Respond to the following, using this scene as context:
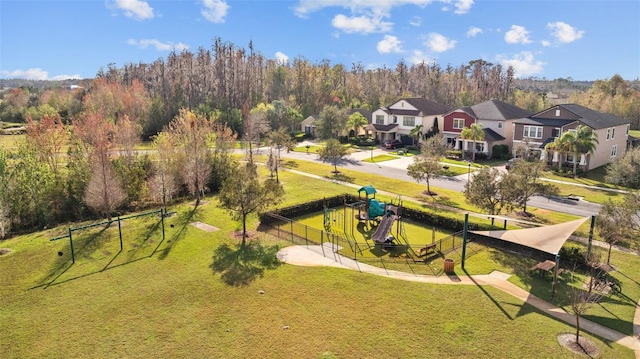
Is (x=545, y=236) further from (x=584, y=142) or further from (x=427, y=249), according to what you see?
(x=584, y=142)

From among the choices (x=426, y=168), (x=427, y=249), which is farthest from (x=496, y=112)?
(x=427, y=249)

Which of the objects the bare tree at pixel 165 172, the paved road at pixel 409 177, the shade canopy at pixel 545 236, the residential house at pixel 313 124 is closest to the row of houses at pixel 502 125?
the residential house at pixel 313 124

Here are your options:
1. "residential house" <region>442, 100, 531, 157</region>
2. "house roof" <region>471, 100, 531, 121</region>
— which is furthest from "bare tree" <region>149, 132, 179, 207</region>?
"house roof" <region>471, 100, 531, 121</region>

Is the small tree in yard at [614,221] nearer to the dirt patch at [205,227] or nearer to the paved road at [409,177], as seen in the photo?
the paved road at [409,177]

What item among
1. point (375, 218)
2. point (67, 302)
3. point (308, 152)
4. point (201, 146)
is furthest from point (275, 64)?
point (67, 302)

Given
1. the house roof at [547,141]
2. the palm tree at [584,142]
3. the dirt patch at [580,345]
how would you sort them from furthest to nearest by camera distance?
the house roof at [547,141]
the palm tree at [584,142]
the dirt patch at [580,345]

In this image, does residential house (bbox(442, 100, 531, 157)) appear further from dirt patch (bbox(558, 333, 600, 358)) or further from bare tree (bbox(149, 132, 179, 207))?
dirt patch (bbox(558, 333, 600, 358))
